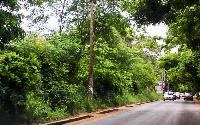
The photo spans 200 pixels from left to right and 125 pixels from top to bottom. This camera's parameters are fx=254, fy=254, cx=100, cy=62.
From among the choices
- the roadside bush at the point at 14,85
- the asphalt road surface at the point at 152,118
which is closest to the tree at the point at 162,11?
the asphalt road surface at the point at 152,118

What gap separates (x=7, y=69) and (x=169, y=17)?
788 centimetres

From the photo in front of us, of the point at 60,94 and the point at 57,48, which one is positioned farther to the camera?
the point at 57,48

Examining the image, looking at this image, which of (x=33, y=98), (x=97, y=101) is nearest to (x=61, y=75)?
(x=33, y=98)

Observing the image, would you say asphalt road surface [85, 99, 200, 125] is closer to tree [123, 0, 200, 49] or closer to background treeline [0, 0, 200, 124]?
background treeline [0, 0, 200, 124]

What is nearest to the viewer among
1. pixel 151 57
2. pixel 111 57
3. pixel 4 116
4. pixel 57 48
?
pixel 4 116

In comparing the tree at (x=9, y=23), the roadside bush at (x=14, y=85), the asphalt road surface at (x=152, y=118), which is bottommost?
the asphalt road surface at (x=152, y=118)

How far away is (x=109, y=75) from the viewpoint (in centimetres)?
1920

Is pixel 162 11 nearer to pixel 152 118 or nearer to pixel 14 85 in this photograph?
pixel 152 118

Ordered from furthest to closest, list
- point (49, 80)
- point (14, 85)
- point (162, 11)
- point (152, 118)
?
1. point (152, 118)
2. point (49, 80)
3. point (162, 11)
4. point (14, 85)

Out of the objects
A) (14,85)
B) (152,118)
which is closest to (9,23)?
(14,85)

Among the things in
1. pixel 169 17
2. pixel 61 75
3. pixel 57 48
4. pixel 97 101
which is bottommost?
pixel 97 101

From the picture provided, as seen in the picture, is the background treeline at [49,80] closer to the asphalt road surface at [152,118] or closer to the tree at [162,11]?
the asphalt road surface at [152,118]

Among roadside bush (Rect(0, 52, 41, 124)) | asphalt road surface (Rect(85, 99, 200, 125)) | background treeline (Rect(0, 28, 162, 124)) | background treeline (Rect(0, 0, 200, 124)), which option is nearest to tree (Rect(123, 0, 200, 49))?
background treeline (Rect(0, 0, 200, 124))

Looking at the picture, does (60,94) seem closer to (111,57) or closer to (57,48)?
(57,48)
